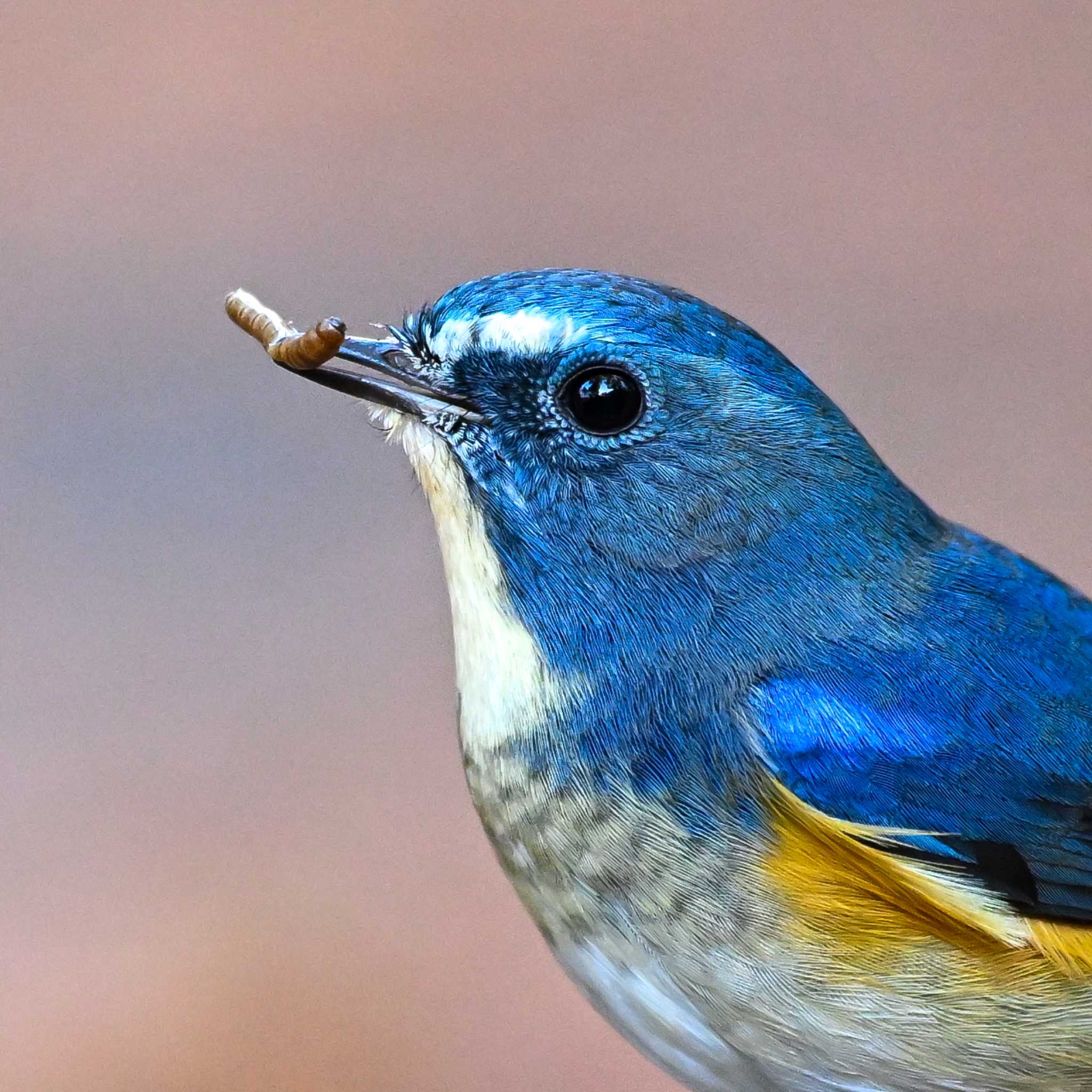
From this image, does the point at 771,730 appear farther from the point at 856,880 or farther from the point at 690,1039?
the point at 690,1039

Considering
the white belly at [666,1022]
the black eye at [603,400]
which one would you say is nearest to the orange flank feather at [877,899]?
the white belly at [666,1022]

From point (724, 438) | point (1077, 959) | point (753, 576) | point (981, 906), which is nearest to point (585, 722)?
point (753, 576)

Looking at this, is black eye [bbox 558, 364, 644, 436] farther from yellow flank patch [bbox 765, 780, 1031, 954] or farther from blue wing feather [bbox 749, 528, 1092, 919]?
yellow flank patch [bbox 765, 780, 1031, 954]

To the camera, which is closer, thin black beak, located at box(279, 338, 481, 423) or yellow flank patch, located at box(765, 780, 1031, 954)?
yellow flank patch, located at box(765, 780, 1031, 954)

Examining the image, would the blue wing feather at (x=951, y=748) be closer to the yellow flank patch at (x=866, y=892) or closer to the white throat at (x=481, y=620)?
the yellow flank patch at (x=866, y=892)

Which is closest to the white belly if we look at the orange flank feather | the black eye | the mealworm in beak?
the orange flank feather
